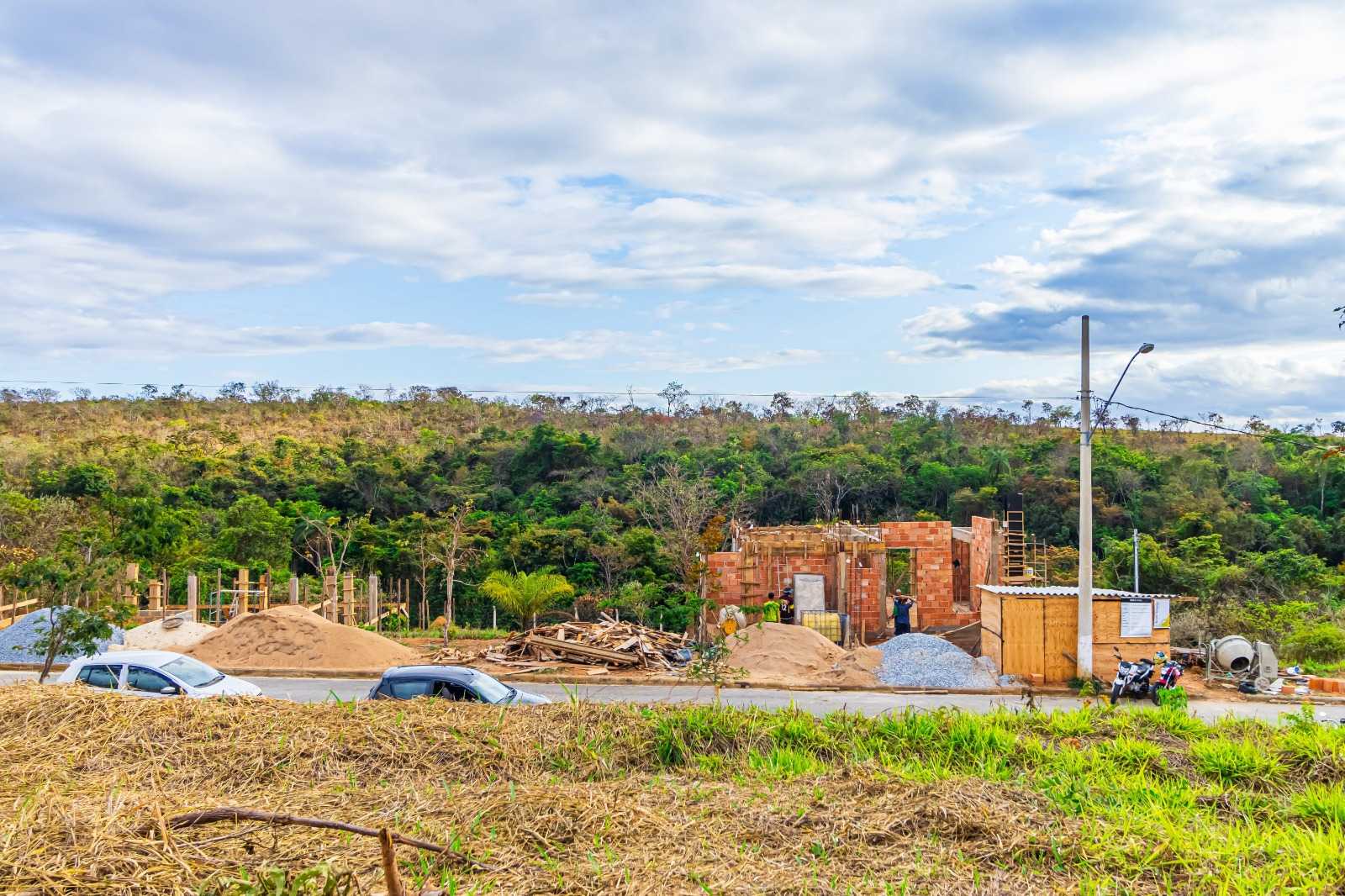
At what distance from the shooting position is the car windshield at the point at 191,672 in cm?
1351

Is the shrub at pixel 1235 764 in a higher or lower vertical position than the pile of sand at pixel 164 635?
higher

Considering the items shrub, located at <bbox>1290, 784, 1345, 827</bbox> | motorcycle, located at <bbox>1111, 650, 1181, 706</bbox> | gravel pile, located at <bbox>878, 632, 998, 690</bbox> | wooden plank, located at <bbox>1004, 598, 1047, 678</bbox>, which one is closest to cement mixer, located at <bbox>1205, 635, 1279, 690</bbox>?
motorcycle, located at <bbox>1111, 650, 1181, 706</bbox>

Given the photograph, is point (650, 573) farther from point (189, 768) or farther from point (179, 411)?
point (179, 411)

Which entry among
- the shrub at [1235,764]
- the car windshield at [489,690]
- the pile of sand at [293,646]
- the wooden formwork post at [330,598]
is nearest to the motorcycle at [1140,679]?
the car windshield at [489,690]

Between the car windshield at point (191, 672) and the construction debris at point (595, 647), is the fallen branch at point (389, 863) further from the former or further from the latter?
the construction debris at point (595, 647)

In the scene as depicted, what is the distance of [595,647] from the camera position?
21.7 meters

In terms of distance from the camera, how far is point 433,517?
45.4 meters

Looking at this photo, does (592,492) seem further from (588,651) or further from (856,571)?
(588,651)

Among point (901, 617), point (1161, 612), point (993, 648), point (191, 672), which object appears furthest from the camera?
point (901, 617)

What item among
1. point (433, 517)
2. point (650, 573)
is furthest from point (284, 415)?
point (650, 573)

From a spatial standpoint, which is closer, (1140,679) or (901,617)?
(1140,679)

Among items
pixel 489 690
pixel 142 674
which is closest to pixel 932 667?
pixel 489 690

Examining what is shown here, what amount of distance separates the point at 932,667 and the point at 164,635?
17.7 meters

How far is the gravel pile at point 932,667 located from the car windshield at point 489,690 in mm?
9337
